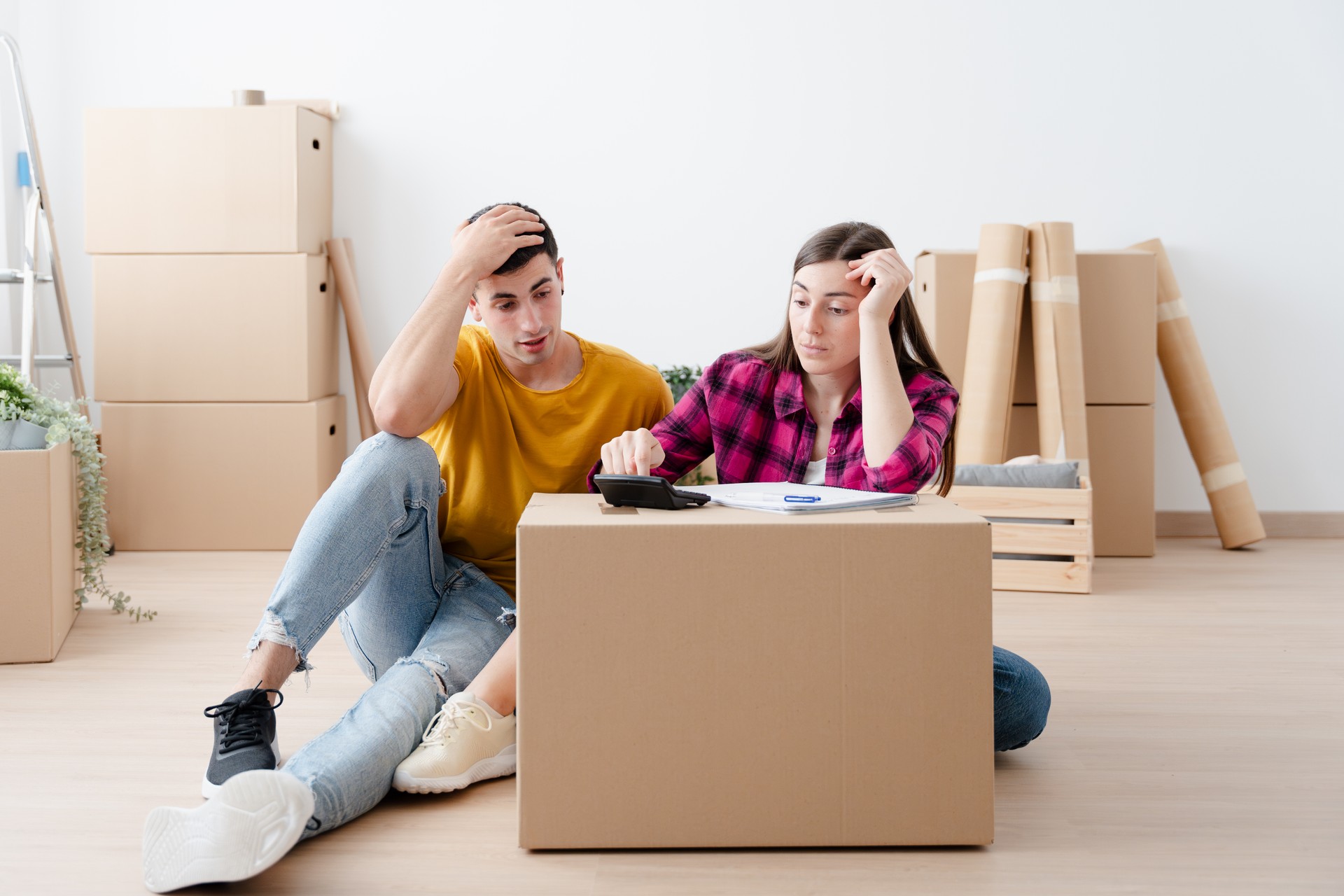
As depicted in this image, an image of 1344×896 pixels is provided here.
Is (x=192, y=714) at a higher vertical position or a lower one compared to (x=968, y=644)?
lower

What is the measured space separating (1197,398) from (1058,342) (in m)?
0.55

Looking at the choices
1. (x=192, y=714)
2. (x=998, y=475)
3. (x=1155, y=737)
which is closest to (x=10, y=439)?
(x=192, y=714)

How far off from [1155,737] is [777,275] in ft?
6.97

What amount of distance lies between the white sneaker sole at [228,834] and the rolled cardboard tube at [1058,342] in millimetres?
2371

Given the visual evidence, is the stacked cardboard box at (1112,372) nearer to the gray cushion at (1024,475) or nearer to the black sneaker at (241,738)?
the gray cushion at (1024,475)

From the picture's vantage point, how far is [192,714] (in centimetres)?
170

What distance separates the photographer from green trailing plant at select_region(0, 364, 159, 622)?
205 centimetres

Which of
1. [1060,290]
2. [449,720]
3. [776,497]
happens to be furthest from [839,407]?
[1060,290]

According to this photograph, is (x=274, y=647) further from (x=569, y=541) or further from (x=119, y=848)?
(x=569, y=541)

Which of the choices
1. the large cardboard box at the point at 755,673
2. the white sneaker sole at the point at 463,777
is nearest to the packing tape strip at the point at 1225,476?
the large cardboard box at the point at 755,673

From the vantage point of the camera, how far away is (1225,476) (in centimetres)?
328

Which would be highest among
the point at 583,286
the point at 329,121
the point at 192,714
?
the point at 329,121

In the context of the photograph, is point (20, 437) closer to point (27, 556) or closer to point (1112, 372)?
point (27, 556)

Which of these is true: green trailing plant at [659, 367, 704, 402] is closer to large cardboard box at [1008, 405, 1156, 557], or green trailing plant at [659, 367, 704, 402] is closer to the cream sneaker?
large cardboard box at [1008, 405, 1156, 557]
